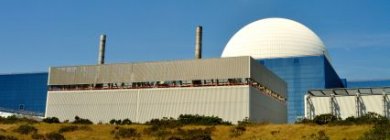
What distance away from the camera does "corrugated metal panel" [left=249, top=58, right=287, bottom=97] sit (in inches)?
2688

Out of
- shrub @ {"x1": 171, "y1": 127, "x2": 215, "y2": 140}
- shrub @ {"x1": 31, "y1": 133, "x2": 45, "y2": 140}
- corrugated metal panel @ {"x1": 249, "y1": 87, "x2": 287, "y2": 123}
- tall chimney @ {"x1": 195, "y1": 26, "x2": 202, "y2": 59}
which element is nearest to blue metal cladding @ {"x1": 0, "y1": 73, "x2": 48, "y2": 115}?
tall chimney @ {"x1": 195, "y1": 26, "x2": 202, "y2": 59}

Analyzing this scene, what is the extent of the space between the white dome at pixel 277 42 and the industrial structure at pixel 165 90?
26457mm

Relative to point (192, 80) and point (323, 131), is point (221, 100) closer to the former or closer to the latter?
point (192, 80)

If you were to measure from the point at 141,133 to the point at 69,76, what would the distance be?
32734mm

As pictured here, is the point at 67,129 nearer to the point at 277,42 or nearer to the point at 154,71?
the point at 154,71

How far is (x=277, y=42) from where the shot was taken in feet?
351

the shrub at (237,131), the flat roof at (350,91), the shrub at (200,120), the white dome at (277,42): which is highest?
the white dome at (277,42)

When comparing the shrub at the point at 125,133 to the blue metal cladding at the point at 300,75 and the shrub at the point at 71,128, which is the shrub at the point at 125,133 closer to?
the shrub at the point at 71,128

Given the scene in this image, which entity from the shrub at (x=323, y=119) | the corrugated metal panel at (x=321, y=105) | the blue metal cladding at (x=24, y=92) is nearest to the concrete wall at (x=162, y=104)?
the corrugated metal panel at (x=321, y=105)

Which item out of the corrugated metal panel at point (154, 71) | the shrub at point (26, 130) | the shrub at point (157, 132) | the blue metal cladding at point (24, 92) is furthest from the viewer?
the blue metal cladding at point (24, 92)

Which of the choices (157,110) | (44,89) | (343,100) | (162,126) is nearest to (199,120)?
(162,126)

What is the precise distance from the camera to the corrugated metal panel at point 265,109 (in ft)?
218

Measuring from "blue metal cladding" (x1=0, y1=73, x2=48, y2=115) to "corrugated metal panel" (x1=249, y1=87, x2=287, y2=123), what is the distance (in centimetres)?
8445

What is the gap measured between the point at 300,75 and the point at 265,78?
31.3 metres
